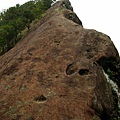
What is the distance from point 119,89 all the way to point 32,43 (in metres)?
8.27

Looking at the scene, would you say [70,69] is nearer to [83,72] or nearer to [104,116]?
[83,72]

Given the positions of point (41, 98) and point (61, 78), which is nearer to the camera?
point (41, 98)

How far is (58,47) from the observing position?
22047 millimetres

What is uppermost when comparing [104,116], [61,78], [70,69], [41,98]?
[70,69]

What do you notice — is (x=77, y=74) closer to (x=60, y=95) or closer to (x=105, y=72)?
(x=60, y=95)

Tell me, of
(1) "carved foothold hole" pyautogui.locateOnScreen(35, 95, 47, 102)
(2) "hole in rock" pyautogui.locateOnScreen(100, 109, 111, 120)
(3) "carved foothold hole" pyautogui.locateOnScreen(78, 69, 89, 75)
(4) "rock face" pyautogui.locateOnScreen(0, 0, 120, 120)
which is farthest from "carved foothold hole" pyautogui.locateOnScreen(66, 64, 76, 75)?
(2) "hole in rock" pyautogui.locateOnScreen(100, 109, 111, 120)

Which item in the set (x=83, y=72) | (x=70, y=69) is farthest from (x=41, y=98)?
(x=83, y=72)

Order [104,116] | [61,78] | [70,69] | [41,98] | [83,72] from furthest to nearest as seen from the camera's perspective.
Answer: [70,69]
[83,72]
[61,78]
[104,116]
[41,98]

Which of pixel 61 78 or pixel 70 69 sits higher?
pixel 70 69

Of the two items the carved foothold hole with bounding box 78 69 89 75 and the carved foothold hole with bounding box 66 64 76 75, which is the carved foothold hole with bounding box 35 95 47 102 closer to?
the carved foothold hole with bounding box 66 64 76 75

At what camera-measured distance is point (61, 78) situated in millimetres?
18484

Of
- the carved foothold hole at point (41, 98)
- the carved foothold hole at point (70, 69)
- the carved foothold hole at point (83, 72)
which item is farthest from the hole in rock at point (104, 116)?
the carved foothold hole at point (41, 98)

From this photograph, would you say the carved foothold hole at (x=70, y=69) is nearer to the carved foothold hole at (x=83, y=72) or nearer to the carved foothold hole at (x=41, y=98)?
the carved foothold hole at (x=83, y=72)

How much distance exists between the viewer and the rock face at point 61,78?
16.4 metres
